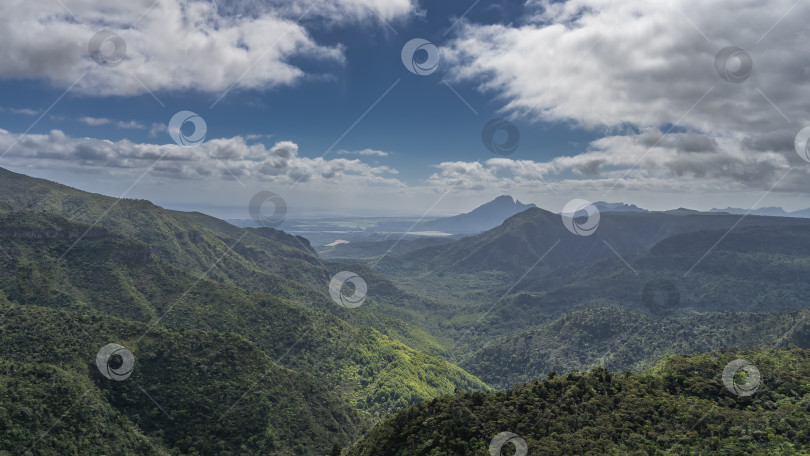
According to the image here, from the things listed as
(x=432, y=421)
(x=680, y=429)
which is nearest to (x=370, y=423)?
(x=432, y=421)
